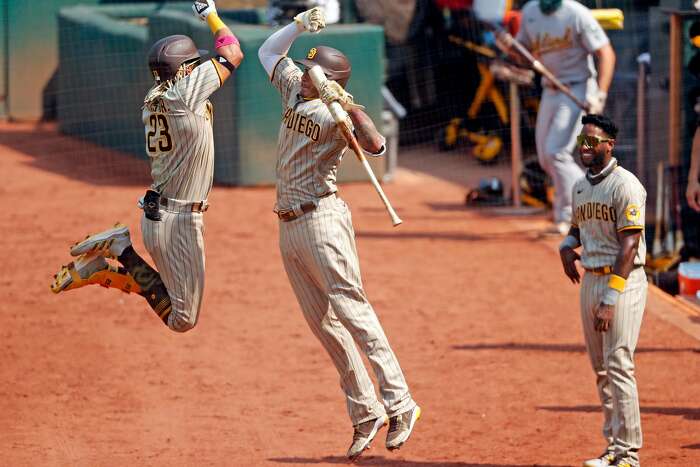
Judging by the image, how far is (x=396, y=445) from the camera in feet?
21.3

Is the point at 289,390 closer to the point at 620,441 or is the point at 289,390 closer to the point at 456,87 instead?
the point at 620,441

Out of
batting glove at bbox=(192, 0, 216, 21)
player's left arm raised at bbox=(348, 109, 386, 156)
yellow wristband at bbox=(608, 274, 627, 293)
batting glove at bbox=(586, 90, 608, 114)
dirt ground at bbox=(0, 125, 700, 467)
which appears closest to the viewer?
player's left arm raised at bbox=(348, 109, 386, 156)

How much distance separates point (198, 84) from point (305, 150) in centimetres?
67

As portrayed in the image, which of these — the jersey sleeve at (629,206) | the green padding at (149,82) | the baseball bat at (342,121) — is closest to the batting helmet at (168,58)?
the baseball bat at (342,121)

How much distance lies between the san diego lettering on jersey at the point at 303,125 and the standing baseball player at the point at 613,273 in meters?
1.43

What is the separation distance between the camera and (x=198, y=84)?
660cm

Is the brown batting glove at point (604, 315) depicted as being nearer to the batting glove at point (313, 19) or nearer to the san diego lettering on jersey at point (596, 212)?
the san diego lettering on jersey at point (596, 212)

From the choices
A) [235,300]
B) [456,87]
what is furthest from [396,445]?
[456,87]

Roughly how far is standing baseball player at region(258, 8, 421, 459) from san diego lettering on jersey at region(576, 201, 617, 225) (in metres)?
1.23

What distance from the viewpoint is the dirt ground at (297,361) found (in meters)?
7.59

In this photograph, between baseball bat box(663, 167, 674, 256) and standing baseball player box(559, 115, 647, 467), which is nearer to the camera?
standing baseball player box(559, 115, 647, 467)

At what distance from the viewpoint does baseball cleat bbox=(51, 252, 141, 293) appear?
271 inches

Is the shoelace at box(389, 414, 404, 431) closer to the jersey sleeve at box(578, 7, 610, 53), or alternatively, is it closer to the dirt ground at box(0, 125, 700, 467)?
the dirt ground at box(0, 125, 700, 467)

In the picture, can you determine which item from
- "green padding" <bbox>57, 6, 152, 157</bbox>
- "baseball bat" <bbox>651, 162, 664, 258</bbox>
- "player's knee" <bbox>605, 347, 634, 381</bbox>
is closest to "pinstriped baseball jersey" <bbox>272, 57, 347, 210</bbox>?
"player's knee" <bbox>605, 347, 634, 381</bbox>
